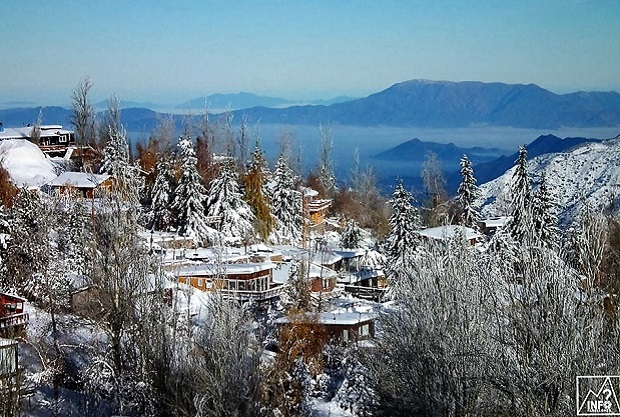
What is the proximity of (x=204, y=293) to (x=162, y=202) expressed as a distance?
452 inches

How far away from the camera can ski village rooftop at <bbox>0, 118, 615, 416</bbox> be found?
13469 millimetres

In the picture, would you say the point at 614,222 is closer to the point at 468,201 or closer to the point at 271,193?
the point at 468,201

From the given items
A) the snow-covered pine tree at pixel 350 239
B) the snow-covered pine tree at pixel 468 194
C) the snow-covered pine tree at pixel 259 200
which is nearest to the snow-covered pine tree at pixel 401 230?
the snow-covered pine tree at pixel 468 194

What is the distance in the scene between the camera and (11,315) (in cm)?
1891

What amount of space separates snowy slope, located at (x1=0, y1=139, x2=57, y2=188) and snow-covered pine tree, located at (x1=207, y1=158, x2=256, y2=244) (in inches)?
383

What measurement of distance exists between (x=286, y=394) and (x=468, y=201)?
22742 millimetres

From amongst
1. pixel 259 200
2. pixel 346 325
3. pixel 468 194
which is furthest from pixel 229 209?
pixel 346 325

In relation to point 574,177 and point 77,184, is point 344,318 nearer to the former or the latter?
point 77,184

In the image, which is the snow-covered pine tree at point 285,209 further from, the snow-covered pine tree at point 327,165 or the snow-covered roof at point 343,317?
the snow-covered roof at point 343,317

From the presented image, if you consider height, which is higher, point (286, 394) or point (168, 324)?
point (168, 324)

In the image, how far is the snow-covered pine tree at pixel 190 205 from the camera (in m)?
33.8

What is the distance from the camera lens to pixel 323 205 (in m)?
47.2

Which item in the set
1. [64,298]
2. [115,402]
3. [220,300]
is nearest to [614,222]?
[220,300]

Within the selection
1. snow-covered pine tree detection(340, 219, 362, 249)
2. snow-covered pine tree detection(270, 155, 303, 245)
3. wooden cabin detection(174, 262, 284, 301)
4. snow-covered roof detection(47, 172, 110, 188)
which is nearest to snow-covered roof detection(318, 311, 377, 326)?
wooden cabin detection(174, 262, 284, 301)
